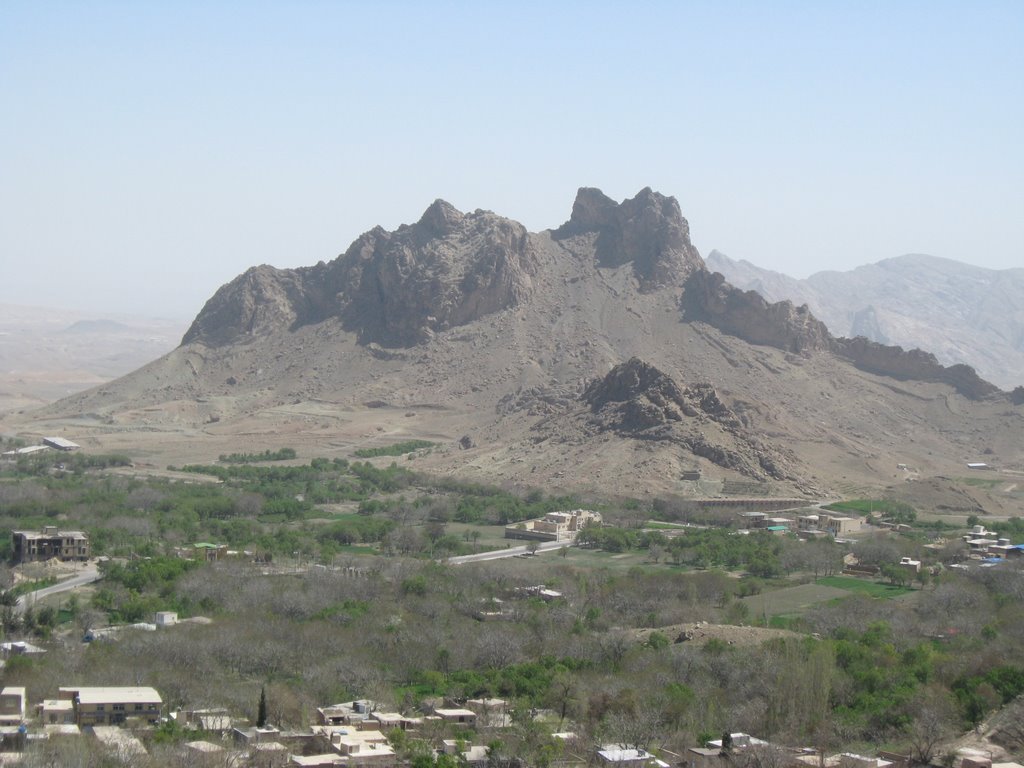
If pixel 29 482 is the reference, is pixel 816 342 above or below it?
above

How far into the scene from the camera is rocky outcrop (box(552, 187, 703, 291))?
533ft

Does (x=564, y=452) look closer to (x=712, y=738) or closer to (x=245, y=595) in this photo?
(x=245, y=595)

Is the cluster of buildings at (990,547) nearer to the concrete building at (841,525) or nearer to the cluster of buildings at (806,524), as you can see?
the concrete building at (841,525)

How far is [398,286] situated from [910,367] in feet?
156

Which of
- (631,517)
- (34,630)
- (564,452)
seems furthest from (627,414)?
(34,630)

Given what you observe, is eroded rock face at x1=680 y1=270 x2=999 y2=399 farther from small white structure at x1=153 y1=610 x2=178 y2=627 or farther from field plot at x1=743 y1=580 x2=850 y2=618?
small white structure at x1=153 y1=610 x2=178 y2=627

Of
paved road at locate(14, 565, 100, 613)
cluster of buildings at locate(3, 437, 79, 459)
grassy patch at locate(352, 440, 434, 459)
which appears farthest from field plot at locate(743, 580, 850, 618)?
cluster of buildings at locate(3, 437, 79, 459)

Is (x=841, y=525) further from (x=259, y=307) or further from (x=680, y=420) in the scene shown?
(x=259, y=307)

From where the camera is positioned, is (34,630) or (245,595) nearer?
→ (34,630)

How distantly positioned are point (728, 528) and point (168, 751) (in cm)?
6043

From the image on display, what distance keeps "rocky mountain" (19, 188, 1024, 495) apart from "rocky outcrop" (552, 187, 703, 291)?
0.21 m

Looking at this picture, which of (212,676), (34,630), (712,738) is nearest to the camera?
(712,738)

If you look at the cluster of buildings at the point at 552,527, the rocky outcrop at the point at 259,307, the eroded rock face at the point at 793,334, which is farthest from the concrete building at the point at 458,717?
the rocky outcrop at the point at 259,307

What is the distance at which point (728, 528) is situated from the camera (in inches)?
3873
